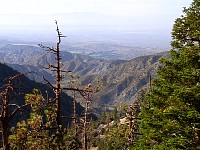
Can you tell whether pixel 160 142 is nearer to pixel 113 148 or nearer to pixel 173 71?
pixel 173 71

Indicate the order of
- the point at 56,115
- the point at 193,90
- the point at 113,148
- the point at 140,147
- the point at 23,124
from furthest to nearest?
1. the point at 113,148
2. the point at 140,147
3. the point at 193,90
4. the point at 56,115
5. the point at 23,124

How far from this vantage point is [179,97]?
1627cm

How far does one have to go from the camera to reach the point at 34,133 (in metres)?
12.7

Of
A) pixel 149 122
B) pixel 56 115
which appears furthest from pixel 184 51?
pixel 56 115

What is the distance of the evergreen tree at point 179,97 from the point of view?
16.2 m

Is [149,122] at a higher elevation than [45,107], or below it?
below

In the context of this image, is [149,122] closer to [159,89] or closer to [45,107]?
[159,89]

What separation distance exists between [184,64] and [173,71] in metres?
0.69

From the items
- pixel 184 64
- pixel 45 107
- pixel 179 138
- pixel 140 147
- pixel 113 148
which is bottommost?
pixel 113 148

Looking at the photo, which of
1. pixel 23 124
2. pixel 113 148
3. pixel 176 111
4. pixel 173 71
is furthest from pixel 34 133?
pixel 113 148

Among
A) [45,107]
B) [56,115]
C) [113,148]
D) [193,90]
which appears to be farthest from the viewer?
[113,148]

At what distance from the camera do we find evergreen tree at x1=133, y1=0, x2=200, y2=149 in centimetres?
1617

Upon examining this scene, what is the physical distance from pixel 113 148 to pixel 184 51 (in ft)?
171

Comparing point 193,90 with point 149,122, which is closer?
point 193,90
